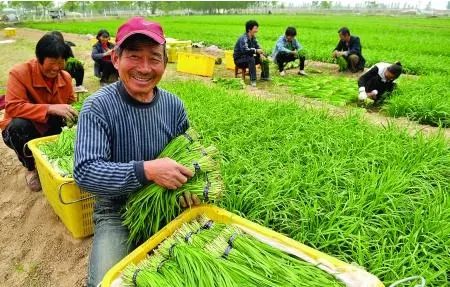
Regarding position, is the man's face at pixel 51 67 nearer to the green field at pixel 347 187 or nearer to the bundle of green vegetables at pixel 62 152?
the bundle of green vegetables at pixel 62 152

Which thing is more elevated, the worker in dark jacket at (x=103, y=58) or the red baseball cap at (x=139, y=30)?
the red baseball cap at (x=139, y=30)

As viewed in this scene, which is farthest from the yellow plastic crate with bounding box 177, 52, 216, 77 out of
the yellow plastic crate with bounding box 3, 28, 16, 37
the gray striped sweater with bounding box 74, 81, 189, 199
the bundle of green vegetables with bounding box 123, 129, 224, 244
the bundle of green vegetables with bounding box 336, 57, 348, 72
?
the yellow plastic crate with bounding box 3, 28, 16, 37

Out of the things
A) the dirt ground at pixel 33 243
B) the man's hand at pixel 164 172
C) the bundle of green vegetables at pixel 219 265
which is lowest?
the dirt ground at pixel 33 243

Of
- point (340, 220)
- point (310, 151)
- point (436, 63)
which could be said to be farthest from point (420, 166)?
point (436, 63)

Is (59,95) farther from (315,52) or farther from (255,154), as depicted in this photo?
(315,52)

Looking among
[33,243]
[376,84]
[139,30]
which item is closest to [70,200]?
[33,243]

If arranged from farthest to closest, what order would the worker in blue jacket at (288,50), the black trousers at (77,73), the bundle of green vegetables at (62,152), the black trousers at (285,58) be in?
the black trousers at (285,58), the worker in blue jacket at (288,50), the black trousers at (77,73), the bundle of green vegetables at (62,152)

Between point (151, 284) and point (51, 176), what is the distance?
4.64 feet

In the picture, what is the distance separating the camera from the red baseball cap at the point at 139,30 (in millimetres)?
1664

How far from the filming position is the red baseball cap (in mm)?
1664

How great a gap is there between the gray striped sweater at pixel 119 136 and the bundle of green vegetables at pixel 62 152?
0.78 metres

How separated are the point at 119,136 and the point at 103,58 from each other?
5.91m

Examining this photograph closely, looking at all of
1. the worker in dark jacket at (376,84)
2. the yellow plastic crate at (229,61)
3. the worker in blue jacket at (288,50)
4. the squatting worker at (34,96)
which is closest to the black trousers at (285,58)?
the worker in blue jacket at (288,50)

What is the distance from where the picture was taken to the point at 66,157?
8.82ft
